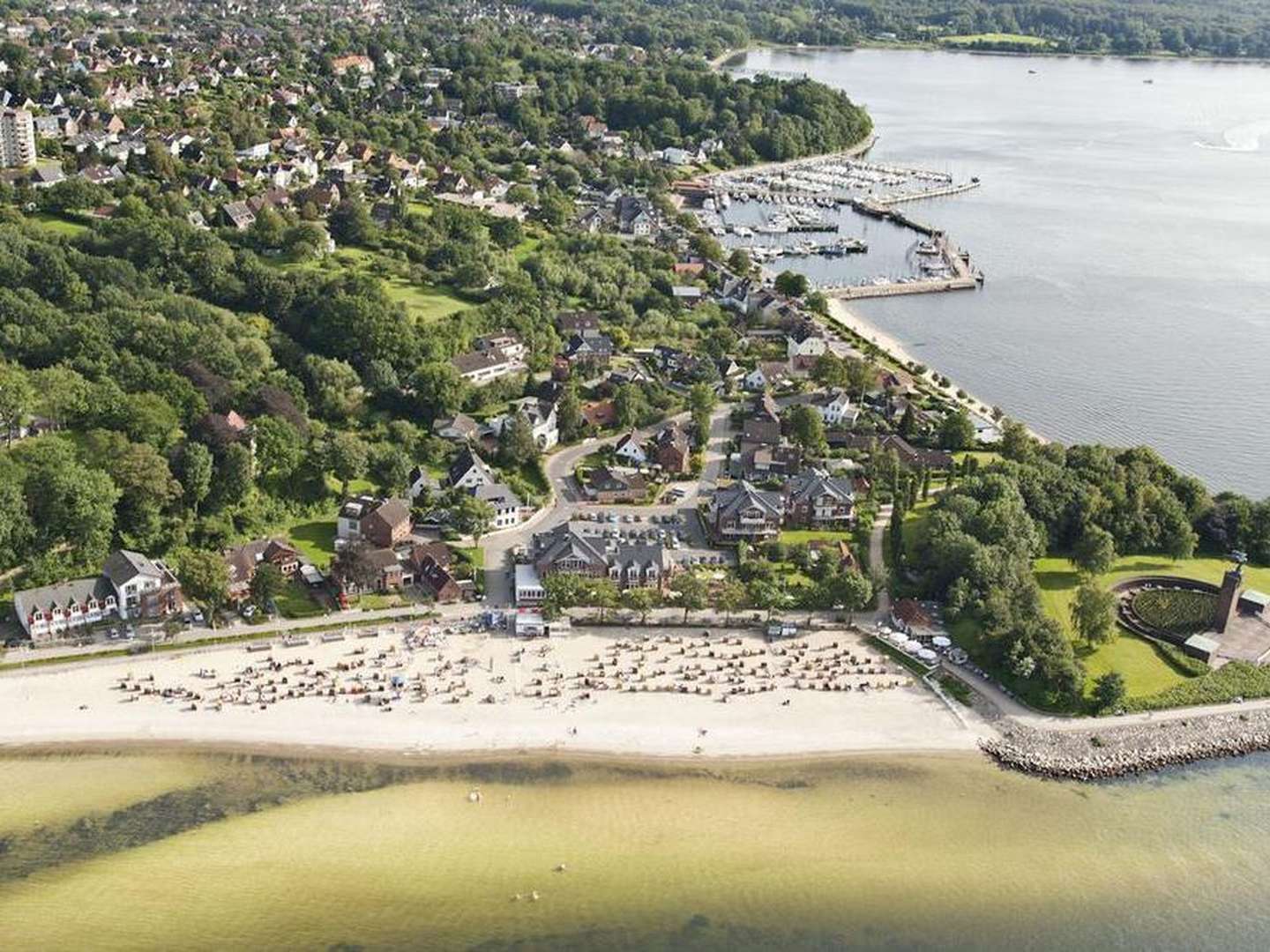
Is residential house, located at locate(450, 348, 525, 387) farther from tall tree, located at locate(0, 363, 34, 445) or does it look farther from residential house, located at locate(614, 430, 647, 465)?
tall tree, located at locate(0, 363, 34, 445)

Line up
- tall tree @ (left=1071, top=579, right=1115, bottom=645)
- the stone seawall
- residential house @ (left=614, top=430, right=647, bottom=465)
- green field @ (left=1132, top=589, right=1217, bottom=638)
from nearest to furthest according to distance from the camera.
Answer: the stone seawall, tall tree @ (left=1071, top=579, right=1115, bottom=645), green field @ (left=1132, top=589, right=1217, bottom=638), residential house @ (left=614, top=430, right=647, bottom=465)

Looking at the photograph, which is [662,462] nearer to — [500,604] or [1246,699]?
[500,604]

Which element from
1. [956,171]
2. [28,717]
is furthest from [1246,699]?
[956,171]

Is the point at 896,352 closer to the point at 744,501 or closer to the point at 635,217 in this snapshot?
the point at 635,217

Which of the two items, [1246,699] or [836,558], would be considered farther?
[836,558]

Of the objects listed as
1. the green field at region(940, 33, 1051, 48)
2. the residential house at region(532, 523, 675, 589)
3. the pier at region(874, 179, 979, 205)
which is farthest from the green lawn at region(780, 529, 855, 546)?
the green field at region(940, 33, 1051, 48)

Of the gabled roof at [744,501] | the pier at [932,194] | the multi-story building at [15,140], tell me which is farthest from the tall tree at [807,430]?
the pier at [932,194]

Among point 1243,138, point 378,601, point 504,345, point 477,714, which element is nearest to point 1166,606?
point 477,714

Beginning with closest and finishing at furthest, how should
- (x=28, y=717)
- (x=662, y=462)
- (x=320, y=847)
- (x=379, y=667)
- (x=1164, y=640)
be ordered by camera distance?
(x=320, y=847)
(x=28, y=717)
(x=379, y=667)
(x=1164, y=640)
(x=662, y=462)
